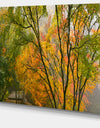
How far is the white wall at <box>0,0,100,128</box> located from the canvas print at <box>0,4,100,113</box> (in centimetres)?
16

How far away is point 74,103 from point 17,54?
72.7 inches

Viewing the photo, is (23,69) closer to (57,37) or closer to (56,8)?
(57,37)

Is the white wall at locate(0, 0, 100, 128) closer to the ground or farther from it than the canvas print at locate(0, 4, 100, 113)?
closer to the ground

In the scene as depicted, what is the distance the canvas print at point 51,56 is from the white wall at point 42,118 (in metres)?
0.16

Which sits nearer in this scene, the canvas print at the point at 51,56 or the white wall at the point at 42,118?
the white wall at the point at 42,118

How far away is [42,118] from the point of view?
424 cm

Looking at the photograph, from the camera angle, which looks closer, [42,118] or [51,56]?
[42,118]

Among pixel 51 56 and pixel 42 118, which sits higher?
pixel 51 56

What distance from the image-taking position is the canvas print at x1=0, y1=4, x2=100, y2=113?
14.5ft

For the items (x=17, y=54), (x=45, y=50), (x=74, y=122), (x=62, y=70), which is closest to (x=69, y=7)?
(x=45, y=50)

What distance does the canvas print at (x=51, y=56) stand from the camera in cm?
441

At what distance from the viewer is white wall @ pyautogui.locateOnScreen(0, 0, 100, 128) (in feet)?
12.7

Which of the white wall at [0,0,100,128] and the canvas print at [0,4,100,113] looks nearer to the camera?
the white wall at [0,0,100,128]

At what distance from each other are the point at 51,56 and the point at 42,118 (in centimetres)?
141
